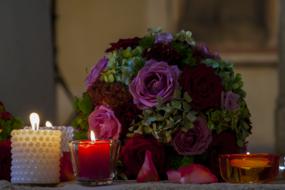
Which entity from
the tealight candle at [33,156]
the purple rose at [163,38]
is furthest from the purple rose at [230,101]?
the tealight candle at [33,156]

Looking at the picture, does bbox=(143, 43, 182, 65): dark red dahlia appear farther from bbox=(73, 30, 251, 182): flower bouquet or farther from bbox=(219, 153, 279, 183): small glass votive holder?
bbox=(219, 153, 279, 183): small glass votive holder

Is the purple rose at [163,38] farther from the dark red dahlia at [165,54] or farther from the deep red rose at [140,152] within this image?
the deep red rose at [140,152]

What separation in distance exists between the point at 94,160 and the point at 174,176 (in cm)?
10

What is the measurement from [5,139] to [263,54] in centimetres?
130

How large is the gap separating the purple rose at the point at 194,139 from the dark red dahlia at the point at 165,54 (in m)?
0.08

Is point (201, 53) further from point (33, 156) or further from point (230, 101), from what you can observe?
point (33, 156)

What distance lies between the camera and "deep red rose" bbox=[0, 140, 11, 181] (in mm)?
844

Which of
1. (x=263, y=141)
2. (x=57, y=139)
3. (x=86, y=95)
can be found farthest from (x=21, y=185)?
(x=263, y=141)

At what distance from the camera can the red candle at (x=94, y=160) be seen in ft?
2.61

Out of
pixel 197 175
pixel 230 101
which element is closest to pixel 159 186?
pixel 197 175

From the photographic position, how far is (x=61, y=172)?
2.83ft

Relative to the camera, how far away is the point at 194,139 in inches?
33.0

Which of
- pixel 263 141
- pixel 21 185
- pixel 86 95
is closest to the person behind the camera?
pixel 21 185

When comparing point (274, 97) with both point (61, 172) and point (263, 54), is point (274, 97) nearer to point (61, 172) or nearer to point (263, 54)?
point (263, 54)
